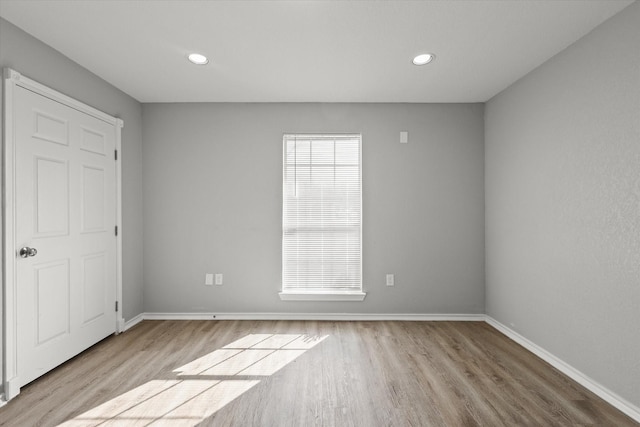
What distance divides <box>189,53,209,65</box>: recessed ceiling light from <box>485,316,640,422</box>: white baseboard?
153 inches

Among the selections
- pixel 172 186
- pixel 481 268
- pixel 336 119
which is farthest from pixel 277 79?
pixel 481 268

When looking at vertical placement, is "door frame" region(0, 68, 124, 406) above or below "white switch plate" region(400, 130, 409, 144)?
below

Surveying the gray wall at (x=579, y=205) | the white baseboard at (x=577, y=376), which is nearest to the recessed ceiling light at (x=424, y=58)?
the gray wall at (x=579, y=205)

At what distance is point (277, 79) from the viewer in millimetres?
3240

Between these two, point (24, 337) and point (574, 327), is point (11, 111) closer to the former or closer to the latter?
point (24, 337)

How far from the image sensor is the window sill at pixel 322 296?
12.7 ft

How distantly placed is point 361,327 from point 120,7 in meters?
3.50

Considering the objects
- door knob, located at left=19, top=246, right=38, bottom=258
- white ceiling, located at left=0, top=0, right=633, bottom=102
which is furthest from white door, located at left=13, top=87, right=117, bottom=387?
white ceiling, located at left=0, top=0, right=633, bottom=102

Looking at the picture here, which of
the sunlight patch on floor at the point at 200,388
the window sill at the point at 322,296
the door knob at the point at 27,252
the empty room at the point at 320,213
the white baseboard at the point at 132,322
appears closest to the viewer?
the sunlight patch on floor at the point at 200,388

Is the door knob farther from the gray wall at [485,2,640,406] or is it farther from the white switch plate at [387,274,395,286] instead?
the gray wall at [485,2,640,406]

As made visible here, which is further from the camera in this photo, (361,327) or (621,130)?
(361,327)

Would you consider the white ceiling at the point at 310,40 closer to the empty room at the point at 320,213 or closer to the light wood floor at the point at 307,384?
the empty room at the point at 320,213

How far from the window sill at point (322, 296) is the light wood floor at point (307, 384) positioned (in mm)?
478

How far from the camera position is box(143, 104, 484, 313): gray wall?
391 centimetres
